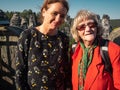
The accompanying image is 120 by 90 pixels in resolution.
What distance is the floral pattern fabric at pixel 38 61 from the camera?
3932mm

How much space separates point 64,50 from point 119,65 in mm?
862

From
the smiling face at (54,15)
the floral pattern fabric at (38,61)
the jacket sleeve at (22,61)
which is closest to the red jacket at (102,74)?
the floral pattern fabric at (38,61)

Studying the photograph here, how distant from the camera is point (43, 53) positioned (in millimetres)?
3965

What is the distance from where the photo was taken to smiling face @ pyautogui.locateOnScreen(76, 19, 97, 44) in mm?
3889

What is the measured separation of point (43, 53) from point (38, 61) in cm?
13

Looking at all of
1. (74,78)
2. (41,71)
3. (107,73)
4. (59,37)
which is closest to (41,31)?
(59,37)

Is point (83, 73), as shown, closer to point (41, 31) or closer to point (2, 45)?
point (41, 31)

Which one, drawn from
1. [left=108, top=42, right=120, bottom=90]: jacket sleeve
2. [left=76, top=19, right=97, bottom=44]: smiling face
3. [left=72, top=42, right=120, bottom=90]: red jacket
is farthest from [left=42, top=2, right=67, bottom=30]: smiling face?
[left=108, top=42, right=120, bottom=90]: jacket sleeve

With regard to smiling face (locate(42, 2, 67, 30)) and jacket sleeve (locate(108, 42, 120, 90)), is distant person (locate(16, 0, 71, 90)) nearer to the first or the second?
smiling face (locate(42, 2, 67, 30))

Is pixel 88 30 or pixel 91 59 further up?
pixel 88 30

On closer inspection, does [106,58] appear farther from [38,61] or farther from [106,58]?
[38,61]

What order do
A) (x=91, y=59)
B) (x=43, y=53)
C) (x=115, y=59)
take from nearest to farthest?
(x=115, y=59) → (x=91, y=59) → (x=43, y=53)

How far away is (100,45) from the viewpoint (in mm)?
3846

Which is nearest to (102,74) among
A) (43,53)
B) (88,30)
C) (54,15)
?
(88,30)
